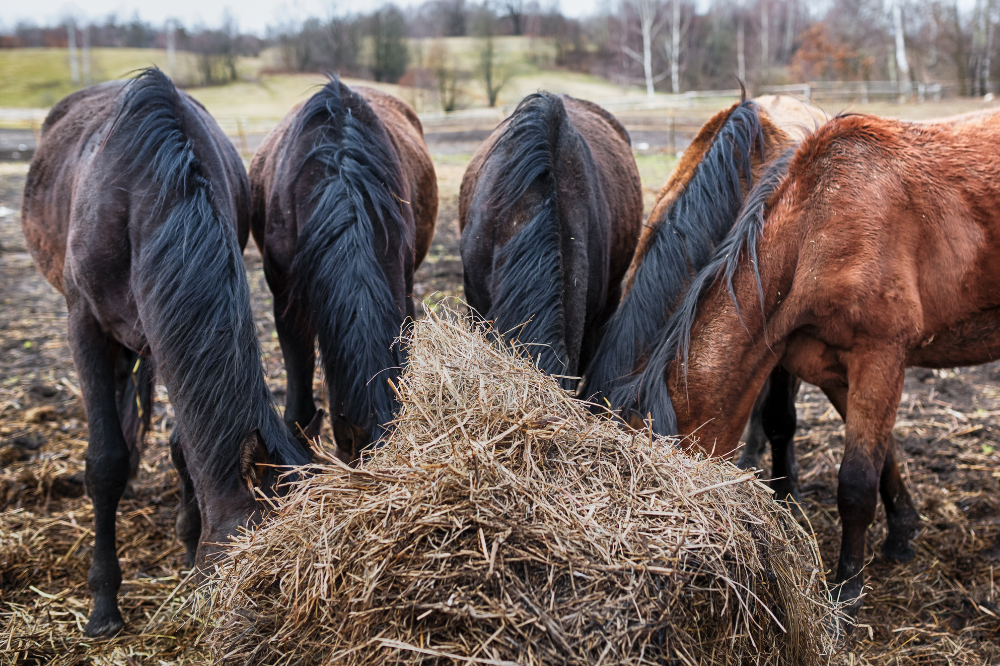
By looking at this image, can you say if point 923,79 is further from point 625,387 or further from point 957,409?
point 625,387

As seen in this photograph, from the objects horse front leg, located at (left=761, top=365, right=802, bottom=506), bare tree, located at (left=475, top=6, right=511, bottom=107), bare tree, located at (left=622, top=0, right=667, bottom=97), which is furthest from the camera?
bare tree, located at (left=622, top=0, right=667, bottom=97)

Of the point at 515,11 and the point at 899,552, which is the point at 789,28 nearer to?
the point at 515,11

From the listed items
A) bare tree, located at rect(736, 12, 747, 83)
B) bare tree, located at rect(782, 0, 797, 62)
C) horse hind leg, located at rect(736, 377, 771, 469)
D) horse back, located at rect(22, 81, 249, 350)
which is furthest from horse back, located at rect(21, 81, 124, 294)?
bare tree, located at rect(782, 0, 797, 62)

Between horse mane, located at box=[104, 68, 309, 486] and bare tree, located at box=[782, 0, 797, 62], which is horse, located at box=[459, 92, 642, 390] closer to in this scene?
horse mane, located at box=[104, 68, 309, 486]

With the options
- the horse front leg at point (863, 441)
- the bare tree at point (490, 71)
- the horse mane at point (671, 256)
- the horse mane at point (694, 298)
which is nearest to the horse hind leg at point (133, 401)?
the horse mane at point (671, 256)

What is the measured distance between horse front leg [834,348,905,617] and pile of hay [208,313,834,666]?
1188 millimetres

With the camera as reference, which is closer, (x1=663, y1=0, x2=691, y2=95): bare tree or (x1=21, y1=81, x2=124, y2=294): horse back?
(x1=21, y1=81, x2=124, y2=294): horse back

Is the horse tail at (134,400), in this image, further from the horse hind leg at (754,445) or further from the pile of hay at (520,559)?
the horse hind leg at (754,445)

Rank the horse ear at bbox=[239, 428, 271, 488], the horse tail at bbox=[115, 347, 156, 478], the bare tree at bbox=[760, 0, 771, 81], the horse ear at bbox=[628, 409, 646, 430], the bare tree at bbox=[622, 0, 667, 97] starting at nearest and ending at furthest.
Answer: the horse ear at bbox=[239, 428, 271, 488]
the horse ear at bbox=[628, 409, 646, 430]
the horse tail at bbox=[115, 347, 156, 478]
the bare tree at bbox=[760, 0, 771, 81]
the bare tree at bbox=[622, 0, 667, 97]

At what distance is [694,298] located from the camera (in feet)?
9.47

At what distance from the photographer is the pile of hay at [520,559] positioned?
Answer: 145 centimetres

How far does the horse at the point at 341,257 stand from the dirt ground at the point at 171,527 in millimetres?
1007

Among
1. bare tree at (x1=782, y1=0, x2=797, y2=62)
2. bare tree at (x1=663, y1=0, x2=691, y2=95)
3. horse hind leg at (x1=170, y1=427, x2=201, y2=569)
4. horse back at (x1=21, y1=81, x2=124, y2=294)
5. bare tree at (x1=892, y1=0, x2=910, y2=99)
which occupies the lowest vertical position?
horse hind leg at (x1=170, y1=427, x2=201, y2=569)

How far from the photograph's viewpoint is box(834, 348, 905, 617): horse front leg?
2.86 meters
